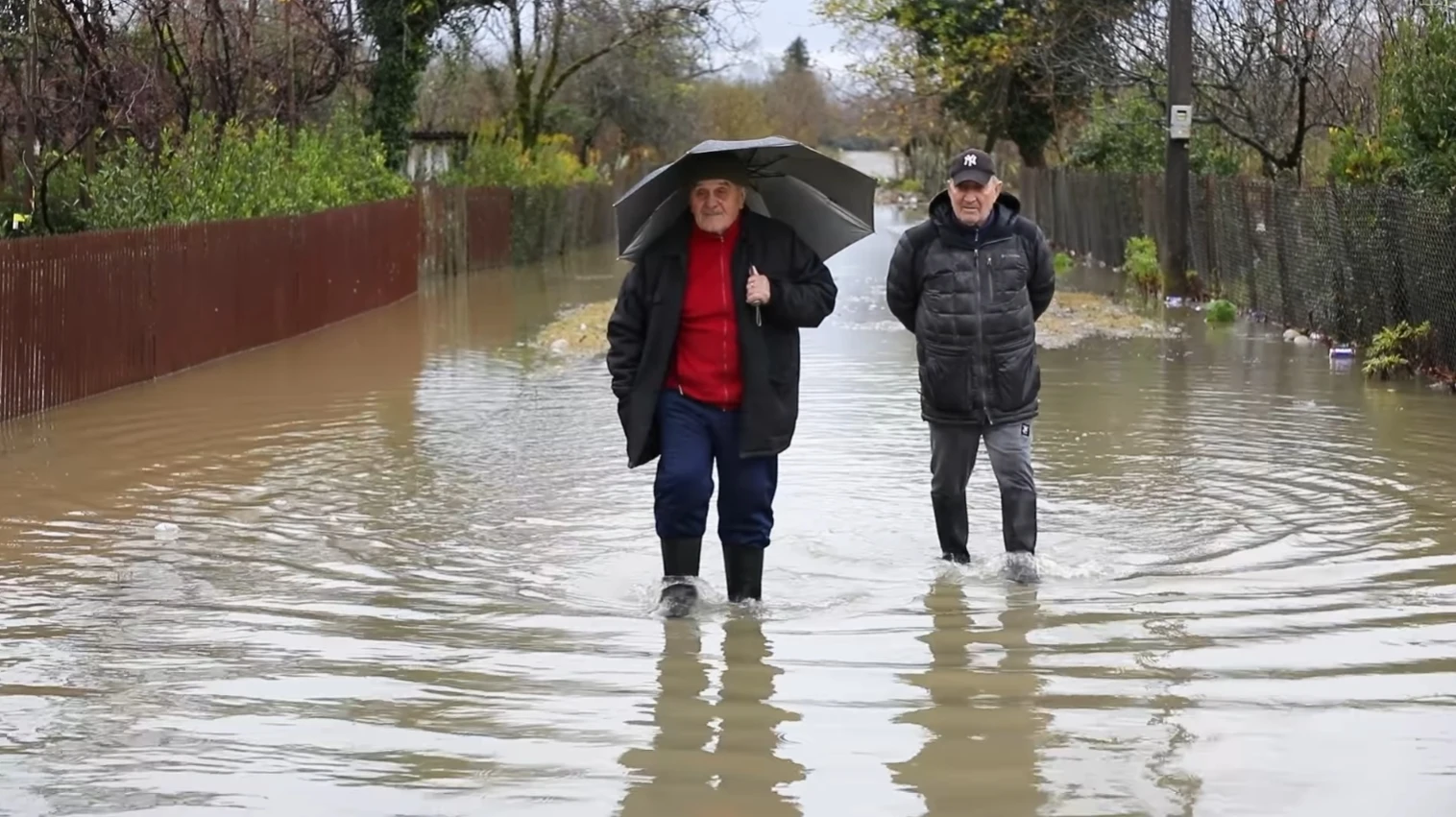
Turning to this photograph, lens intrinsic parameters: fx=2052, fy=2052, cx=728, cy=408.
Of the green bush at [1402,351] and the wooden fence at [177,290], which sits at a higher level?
the wooden fence at [177,290]

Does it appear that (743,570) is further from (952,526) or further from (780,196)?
(780,196)

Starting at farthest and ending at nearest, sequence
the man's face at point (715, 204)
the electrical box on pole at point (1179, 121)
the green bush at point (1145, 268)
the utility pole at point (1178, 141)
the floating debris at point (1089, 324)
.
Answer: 1. the green bush at point (1145, 268)
2. the electrical box on pole at point (1179, 121)
3. the utility pole at point (1178, 141)
4. the floating debris at point (1089, 324)
5. the man's face at point (715, 204)

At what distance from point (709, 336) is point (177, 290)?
10.5 meters

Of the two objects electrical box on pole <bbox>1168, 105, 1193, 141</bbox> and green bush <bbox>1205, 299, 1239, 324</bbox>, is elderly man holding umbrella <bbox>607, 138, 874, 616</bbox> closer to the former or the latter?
green bush <bbox>1205, 299, 1239, 324</bbox>

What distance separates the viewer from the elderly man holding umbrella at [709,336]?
6.97 metres

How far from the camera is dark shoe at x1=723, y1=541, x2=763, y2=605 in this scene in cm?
725

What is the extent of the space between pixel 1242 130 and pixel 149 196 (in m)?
15.2

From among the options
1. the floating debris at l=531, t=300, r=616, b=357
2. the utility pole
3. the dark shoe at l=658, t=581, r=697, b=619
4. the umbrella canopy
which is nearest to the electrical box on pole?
the utility pole

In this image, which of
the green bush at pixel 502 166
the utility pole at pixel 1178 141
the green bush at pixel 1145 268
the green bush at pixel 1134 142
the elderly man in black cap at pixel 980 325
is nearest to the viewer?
the elderly man in black cap at pixel 980 325

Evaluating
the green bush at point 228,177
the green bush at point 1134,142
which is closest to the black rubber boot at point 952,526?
the green bush at point 228,177

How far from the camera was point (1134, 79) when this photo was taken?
27656 millimetres

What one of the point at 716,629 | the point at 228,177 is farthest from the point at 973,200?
the point at 228,177

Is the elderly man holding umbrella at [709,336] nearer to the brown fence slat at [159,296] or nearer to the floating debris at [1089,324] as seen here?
the brown fence slat at [159,296]

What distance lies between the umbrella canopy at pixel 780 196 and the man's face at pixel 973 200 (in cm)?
36
